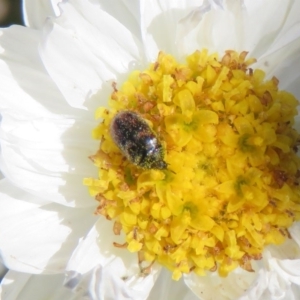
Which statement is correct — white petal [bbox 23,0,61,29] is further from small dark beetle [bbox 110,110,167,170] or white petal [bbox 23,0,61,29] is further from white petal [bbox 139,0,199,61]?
small dark beetle [bbox 110,110,167,170]

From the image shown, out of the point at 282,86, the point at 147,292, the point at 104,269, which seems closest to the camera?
the point at 104,269

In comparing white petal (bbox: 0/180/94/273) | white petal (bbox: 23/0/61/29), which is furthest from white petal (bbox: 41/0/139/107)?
white petal (bbox: 0/180/94/273)

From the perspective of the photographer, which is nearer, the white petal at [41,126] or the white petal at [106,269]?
the white petal at [106,269]

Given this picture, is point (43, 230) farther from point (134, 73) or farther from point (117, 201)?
point (134, 73)

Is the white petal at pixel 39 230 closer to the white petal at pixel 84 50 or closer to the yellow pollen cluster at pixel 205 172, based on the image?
the yellow pollen cluster at pixel 205 172

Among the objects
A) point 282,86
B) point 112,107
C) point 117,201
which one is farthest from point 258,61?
point 117,201

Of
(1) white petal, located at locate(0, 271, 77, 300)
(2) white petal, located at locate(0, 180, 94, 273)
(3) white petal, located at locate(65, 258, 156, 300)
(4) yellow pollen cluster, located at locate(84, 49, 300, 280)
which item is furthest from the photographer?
(1) white petal, located at locate(0, 271, 77, 300)

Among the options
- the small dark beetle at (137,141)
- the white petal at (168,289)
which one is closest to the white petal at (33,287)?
the white petal at (168,289)
